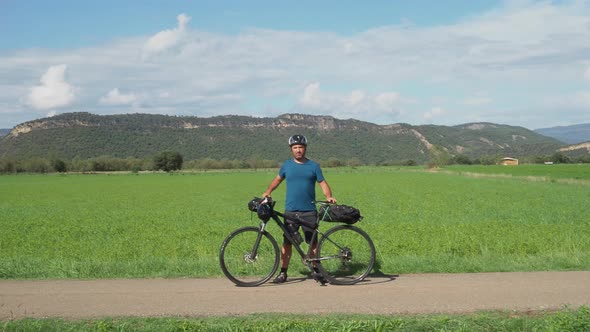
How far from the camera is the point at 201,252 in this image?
12867mm

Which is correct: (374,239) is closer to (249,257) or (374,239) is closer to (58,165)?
(249,257)

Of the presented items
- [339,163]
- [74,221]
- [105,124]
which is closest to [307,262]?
[74,221]

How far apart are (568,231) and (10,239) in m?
15.6

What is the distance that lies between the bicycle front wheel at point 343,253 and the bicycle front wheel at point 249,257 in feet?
2.37

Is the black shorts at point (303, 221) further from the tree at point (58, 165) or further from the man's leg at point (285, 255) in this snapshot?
the tree at point (58, 165)

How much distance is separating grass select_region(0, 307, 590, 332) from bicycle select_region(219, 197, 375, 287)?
6.96ft

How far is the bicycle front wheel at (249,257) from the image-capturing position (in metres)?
8.43

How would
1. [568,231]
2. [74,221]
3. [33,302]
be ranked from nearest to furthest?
[33,302], [568,231], [74,221]

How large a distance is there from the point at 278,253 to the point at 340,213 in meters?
1.08

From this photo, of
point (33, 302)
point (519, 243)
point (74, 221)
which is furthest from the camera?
point (74, 221)

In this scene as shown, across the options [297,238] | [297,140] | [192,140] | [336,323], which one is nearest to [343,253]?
[297,238]

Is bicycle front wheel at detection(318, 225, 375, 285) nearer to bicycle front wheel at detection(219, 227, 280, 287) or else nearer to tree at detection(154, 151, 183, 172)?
bicycle front wheel at detection(219, 227, 280, 287)

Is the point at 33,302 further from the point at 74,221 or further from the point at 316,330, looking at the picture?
the point at 74,221

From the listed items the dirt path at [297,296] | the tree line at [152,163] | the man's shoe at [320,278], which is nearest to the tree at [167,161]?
the tree line at [152,163]
